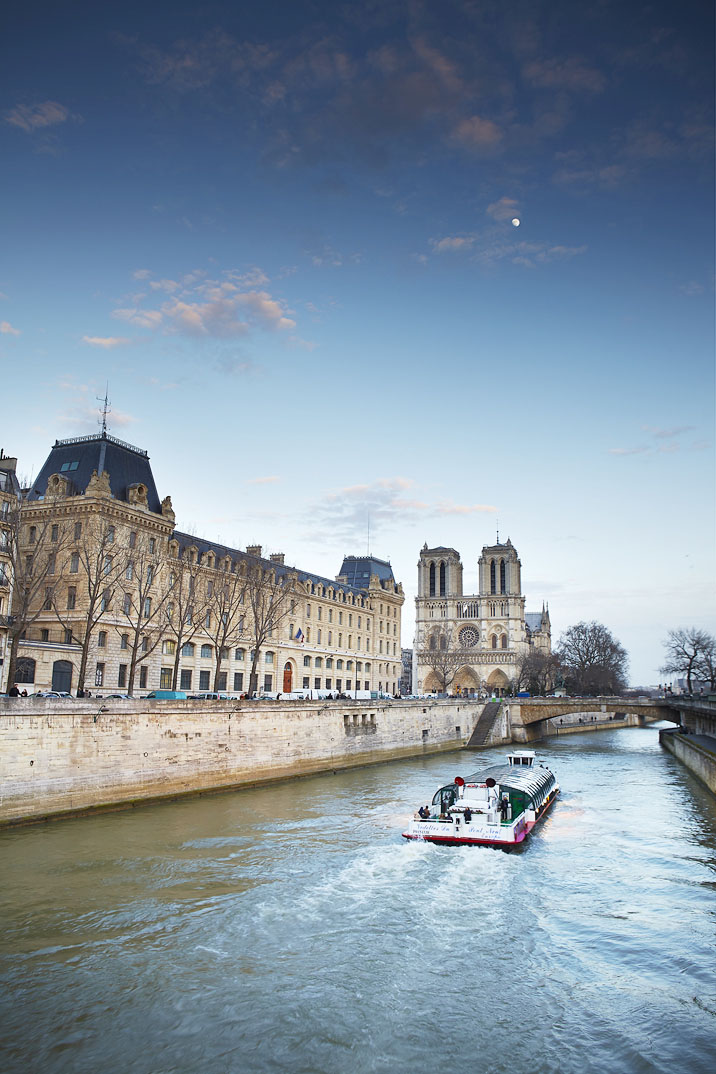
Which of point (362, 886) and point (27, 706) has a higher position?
point (27, 706)

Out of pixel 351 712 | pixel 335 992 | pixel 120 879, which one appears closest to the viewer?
pixel 335 992

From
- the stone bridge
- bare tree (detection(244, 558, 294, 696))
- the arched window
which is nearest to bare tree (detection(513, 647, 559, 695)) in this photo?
the stone bridge

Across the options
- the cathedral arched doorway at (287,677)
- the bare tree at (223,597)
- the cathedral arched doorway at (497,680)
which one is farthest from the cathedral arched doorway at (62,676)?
the cathedral arched doorway at (497,680)

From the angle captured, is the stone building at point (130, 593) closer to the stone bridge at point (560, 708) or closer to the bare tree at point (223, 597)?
the bare tree at point (223, 597)

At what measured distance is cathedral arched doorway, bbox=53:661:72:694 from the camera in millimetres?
44688

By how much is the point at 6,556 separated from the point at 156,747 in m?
14.6

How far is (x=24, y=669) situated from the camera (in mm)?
42906

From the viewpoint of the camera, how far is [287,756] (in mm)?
44188

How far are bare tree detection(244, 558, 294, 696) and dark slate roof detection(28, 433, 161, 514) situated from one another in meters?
9.67

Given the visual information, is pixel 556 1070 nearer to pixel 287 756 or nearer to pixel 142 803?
pixel 142 803

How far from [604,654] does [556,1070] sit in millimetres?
124660

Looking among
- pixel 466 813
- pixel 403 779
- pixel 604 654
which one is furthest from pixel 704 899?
pixel 604 654

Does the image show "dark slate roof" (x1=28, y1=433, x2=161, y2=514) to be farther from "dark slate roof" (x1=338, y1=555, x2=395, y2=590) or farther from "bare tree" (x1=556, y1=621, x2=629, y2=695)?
"bare tree" (x1=556, y1=621, x2=629, y2=695)

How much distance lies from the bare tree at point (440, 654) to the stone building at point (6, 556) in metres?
84.6
